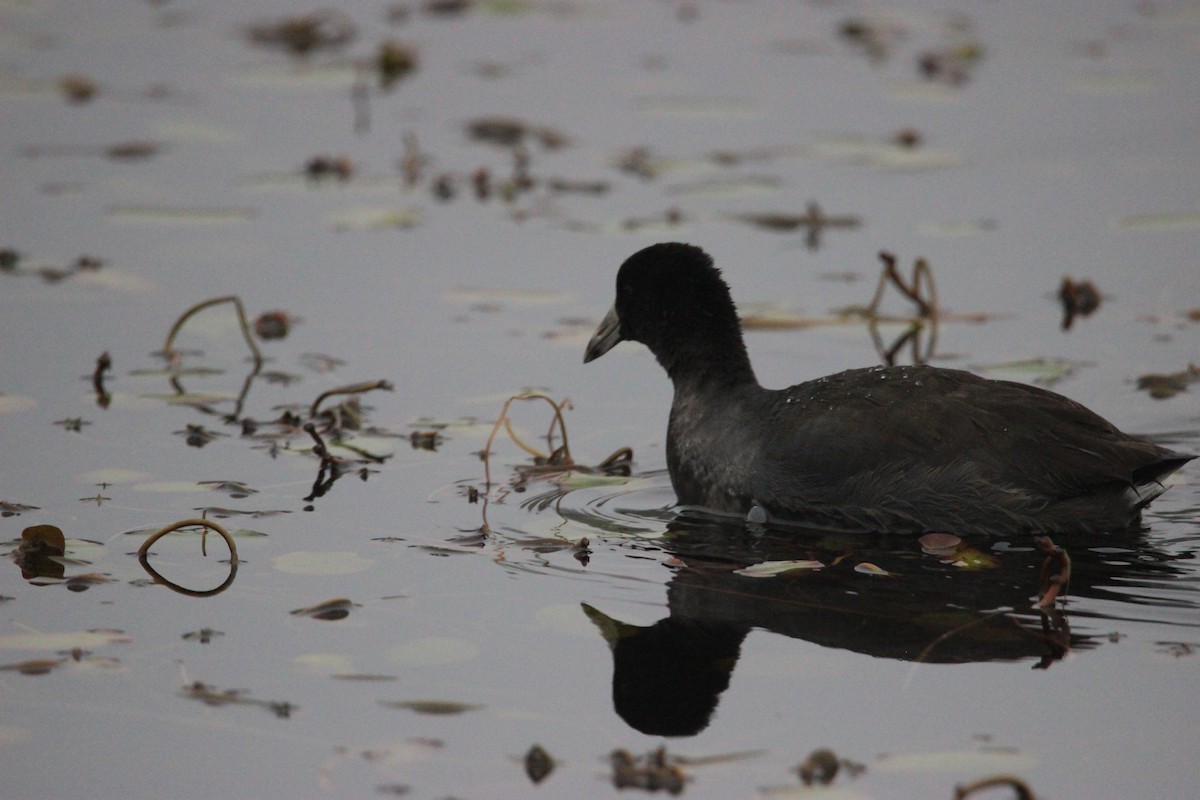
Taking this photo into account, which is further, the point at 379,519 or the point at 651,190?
the point at 651,190

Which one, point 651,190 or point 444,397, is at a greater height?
point 651,190

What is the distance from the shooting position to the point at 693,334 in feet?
21.7

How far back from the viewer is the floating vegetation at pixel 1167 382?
7.34m

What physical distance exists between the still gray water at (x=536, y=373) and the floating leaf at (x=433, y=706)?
0.01 metres

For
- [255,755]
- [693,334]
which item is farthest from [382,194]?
[255,755]

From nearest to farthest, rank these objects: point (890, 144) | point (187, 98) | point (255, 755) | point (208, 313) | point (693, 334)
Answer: point (255, 755)
point (693, 334)
point (208, 313)
point (890, 144)
point (187, 98)

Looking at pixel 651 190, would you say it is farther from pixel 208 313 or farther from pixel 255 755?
pixel 255 755

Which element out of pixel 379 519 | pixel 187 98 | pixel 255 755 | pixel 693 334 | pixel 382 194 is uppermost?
pixel 187 98

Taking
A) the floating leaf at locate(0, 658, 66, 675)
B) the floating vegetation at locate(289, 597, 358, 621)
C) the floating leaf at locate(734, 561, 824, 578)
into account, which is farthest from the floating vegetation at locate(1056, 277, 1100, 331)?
the floating leaf at locate(0, 658, 66, 675)

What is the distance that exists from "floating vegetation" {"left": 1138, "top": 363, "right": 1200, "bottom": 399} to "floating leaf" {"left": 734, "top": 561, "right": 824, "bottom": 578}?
8.08 ft

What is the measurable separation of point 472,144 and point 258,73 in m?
2.03

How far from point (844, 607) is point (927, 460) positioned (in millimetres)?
941

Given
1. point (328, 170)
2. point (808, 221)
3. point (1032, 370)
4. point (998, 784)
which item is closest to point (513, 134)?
point (328, 170)

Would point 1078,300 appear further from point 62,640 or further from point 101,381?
point 62,640
